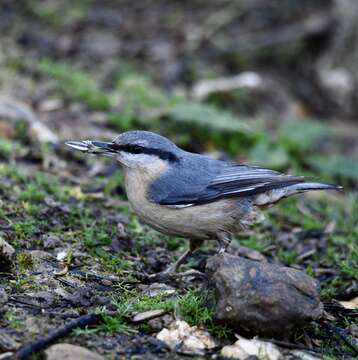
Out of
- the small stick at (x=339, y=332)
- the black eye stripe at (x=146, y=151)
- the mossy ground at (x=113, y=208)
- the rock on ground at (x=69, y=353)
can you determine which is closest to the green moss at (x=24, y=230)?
the mossy ground at (x=113, y=208)

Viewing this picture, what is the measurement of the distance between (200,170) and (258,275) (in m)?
1.52

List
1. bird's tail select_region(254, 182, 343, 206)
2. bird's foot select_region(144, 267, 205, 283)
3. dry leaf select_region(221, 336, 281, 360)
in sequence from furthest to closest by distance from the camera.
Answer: bird's tail select_region(254, 182, 343, 206)
bird's foot select_region(144, 267, 205, 283)
dry leaf select_region(221, 336, 281, 360)

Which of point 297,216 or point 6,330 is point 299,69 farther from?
point 6,330

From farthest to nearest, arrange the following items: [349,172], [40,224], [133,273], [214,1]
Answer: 1. [214,1]
2. [349,172]
3. [40,224]
4. [133,273]

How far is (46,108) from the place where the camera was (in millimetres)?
8672

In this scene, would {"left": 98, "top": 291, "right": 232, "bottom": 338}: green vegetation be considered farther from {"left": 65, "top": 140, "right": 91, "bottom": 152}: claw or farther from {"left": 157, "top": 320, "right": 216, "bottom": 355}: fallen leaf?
{"left": 65, "top": 140, "right": 91, "bottom": 152}: claw

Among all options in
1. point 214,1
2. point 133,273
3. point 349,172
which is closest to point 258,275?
point 133,273

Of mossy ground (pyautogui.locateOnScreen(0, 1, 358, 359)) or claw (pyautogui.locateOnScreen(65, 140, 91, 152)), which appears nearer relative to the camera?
mossy ground (pyautogui.locateOnScreen(0, 1, 358, 359))

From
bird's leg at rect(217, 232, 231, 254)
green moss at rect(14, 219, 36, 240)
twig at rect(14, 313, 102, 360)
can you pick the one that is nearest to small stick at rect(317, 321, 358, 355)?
bird's leg at rect(217, 232, 231, 254)

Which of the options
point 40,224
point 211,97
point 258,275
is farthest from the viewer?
point 211,97

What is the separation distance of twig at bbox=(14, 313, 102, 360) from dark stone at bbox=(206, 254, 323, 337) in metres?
0.81

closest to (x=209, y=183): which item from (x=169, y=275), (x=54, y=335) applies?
(x=169, y=275)

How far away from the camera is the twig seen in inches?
144

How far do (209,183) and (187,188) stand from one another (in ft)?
0.65
